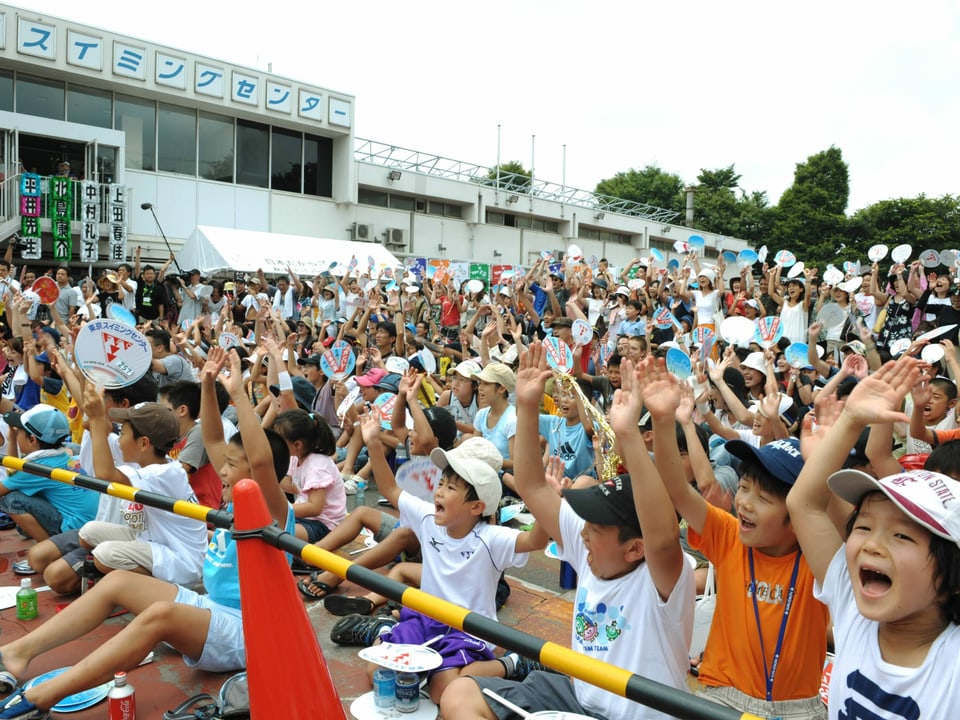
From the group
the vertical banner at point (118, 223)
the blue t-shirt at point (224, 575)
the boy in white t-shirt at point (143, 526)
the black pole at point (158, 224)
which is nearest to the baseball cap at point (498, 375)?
the boy in white t-shirt at point (143, 526)

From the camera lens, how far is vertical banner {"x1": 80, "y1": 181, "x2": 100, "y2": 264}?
17.9 m

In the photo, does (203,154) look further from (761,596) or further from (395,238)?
(761,596)

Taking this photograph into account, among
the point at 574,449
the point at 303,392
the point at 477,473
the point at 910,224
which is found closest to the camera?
the point at 477,473

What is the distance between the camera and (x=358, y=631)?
383 centimetres

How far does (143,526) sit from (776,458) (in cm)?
326

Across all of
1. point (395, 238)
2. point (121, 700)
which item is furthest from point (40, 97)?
point (121, 700)

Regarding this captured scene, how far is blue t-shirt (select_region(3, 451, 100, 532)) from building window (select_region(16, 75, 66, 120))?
16978 mm

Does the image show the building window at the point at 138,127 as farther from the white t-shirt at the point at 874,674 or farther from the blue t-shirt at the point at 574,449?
the white t-shirt at the point at 874,674

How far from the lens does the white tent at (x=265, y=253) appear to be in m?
17.7

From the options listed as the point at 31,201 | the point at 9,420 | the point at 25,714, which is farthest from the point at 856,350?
the point at 31,201

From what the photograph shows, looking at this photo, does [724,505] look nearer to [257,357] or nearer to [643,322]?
[257,357]

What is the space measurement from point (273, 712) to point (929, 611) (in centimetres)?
186

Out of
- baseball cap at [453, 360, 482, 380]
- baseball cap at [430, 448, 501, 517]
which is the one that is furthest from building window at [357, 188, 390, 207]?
baseball cap at [430, 448, 501, 517]

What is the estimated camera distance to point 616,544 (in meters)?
2.55
